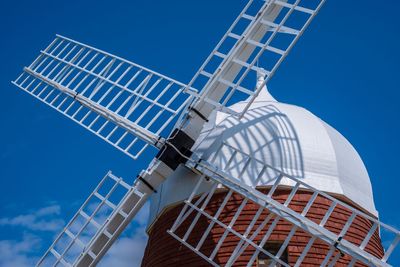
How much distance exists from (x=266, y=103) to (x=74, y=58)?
13.5ft

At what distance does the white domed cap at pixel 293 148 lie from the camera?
10500 millimetres

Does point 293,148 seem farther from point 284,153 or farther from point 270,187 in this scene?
point 270,187

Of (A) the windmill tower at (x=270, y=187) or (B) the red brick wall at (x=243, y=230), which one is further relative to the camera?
(A) the windmill tower at (x=270, y=187)

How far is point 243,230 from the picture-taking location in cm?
1023

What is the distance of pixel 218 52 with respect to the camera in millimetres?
9977

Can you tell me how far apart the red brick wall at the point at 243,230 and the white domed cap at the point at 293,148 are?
1.05 feet

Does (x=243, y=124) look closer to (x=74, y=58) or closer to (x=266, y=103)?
(x=266, y=103)

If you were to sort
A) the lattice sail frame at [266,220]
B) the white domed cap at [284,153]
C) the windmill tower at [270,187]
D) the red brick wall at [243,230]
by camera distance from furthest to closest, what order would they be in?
the white domed cap at [284,153], the windmill tower at [270,187], the red brick wall at [243,230], the lattice sail frame at [266,220]

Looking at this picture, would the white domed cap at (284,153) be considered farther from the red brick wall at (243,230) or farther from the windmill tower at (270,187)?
the red brick wall at (243,230)

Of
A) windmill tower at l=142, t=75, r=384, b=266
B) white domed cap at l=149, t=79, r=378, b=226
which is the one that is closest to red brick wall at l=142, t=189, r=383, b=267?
windmill tower at l=142, t=75, r=384, b=266

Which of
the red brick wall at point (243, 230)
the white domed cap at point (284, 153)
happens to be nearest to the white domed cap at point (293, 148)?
the white domed cap at point (284, 153)

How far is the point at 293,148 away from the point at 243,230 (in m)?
1.65

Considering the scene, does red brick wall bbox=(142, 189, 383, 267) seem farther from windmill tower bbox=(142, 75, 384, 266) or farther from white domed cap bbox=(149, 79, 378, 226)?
white domed cap bbox=(149, 79, 378, 226)

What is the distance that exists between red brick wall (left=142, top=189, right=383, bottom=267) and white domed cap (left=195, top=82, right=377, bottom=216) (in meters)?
0.32
